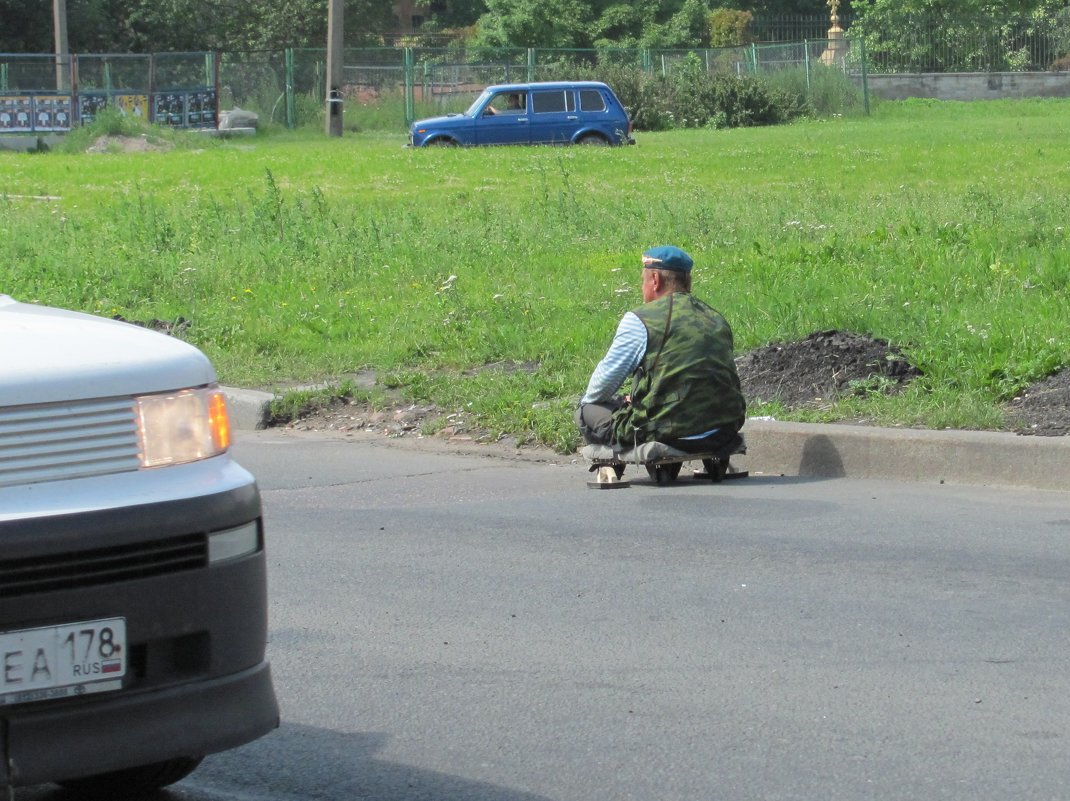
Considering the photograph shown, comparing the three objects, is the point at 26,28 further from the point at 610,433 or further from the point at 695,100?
the point at 610,433

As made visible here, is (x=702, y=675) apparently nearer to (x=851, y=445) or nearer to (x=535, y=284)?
(x=851, y=445)

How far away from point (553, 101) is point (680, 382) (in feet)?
89.9

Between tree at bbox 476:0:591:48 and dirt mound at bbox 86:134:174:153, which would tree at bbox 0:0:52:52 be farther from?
dirt mound at bbox 86:134:174:153

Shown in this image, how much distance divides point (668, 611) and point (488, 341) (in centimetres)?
569

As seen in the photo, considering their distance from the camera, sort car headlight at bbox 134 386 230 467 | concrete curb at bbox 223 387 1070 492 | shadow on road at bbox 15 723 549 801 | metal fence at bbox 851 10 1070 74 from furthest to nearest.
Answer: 1. metal fence at bbox 851 10 1070 74
2. concrete curb at bbox 223 387 1070 492
3. shadow on road at bbox 15 723 549 801
4. car headlight at bbox 134 386 230 467

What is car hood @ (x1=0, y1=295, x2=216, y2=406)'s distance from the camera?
126 inches

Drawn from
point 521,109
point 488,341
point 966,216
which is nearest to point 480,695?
point 488,341

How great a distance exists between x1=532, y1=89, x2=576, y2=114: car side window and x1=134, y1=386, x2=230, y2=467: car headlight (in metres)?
31.7

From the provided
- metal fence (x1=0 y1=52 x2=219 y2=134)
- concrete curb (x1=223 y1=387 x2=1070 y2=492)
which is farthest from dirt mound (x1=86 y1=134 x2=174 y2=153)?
concrete curb (x1=223 y1=387 x2=1070 y2=492)

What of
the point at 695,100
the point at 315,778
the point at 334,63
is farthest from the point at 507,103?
the point at 315,778

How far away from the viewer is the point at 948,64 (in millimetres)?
53938

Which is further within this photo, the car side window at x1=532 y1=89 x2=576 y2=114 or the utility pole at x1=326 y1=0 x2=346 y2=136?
the utility pole at x1=326 y1=0 x2=346 y2=136

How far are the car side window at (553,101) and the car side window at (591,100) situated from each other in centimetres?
21

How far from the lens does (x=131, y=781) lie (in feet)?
12.7
